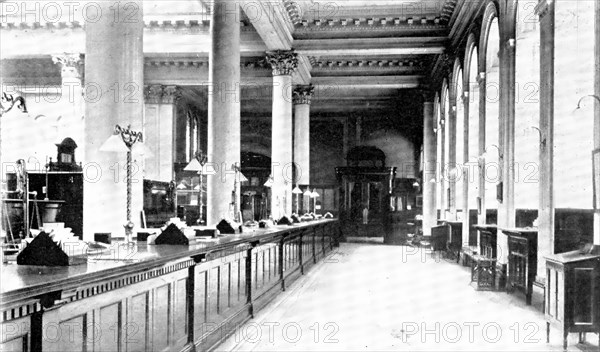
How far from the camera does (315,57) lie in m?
20.2

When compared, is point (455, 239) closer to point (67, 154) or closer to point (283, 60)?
point (283, 60)

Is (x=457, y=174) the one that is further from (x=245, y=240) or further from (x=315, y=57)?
(x=245, y=240)

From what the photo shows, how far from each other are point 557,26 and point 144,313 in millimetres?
6765

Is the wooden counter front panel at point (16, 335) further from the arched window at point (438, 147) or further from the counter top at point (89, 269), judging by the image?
the arched window at point (438, 147)

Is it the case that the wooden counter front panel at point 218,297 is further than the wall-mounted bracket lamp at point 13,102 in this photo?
Yes

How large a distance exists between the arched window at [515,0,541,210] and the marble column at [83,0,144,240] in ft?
21.9

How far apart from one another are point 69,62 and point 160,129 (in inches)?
216

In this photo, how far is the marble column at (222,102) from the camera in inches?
431

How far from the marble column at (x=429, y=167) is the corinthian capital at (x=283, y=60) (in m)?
6.80

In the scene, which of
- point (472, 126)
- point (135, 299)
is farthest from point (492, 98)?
point (135, 299)

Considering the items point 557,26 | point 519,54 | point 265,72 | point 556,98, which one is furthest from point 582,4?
point 265,72

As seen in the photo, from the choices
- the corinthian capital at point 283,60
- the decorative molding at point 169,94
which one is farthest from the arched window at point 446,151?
the decorative molding at point 169,94

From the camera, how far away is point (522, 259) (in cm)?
909

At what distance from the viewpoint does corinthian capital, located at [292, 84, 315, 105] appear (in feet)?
74.2
